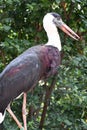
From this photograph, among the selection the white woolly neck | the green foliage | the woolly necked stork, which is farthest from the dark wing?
the green foliage

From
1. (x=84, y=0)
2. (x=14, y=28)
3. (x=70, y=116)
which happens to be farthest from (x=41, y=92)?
(x=84, y=0)

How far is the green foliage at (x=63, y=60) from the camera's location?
4109 mm

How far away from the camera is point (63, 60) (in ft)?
14.2

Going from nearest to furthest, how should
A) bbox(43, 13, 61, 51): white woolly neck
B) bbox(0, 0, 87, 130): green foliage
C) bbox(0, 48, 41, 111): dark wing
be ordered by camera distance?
bbox(0, 48, 41, 111): dark wing, bbox(43, 13, 61, 51): white woolly neck, bbox(0, 0, 87, 130): green foliage

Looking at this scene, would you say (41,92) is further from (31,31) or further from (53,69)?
(53,69)

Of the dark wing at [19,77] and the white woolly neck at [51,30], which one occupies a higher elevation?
the white woolly neck at [51,30]

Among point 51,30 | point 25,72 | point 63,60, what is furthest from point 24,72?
point 63,60

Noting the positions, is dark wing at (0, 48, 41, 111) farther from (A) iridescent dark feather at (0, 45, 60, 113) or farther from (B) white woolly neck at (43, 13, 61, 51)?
(B) white woolly neck at (43, 13, 61, 51)

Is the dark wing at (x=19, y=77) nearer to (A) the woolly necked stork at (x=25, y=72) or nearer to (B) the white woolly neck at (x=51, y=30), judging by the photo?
(A) the woolly necked stork at (x=25, y=72)

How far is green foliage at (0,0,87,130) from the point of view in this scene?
13.5ft

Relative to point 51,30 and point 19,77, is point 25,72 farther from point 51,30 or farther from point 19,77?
point 51,30

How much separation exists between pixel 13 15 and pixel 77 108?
1009mm

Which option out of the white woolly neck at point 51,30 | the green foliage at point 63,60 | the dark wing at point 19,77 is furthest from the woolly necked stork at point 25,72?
the green foliage at point 63,60

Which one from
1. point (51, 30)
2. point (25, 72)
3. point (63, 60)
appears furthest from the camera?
point (63, 60)
